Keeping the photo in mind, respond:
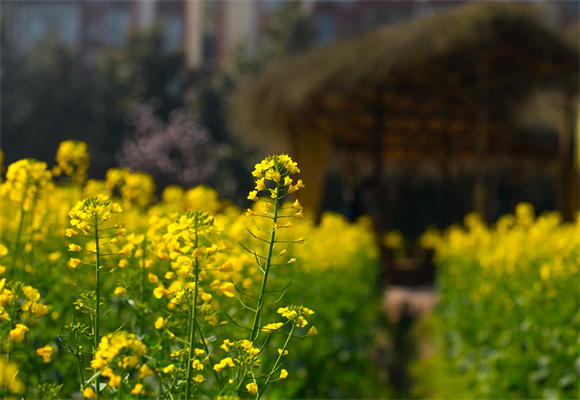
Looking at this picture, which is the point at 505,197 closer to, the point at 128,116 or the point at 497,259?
the point at 128,116

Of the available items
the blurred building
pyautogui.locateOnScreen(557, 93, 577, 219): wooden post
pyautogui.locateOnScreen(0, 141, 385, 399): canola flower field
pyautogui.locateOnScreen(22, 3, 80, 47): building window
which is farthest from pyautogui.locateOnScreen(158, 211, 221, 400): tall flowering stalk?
pyautogui.locateOnScreen(22, 3, 80, 47): building window

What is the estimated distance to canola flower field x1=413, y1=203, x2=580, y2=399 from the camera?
A: 6.46 feet

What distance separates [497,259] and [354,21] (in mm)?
28784

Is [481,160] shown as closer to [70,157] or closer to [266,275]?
[70,157]

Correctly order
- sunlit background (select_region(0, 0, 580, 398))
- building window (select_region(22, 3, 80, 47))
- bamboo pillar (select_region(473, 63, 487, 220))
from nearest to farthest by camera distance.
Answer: sunlit background (select_region(0, 0, 580, 398))
bamboo pillar (select_region(473, 63, 487, 220))
building window (select_region(22, 3, 80, 47))

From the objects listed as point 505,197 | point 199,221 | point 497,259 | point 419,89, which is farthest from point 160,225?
point 505,197

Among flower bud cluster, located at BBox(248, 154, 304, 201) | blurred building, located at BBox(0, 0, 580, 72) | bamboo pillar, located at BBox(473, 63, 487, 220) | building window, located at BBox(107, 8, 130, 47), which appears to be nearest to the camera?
flower bud cluster, located at BBox(248, 154, 304, 201)

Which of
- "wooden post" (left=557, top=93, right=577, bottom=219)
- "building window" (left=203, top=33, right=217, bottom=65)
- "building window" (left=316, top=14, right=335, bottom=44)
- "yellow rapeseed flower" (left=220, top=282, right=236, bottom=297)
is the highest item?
"building window" (left=316, top=14, right=335, bottom=44)

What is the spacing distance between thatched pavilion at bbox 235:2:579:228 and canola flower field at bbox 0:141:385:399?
423cm

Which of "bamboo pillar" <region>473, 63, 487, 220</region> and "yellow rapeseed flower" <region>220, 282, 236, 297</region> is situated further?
"bamboo pillar" <region>473, 63, 487, 220</region>

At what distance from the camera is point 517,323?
7.35 feet

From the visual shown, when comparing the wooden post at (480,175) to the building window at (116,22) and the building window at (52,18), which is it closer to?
the building window at (116,22)

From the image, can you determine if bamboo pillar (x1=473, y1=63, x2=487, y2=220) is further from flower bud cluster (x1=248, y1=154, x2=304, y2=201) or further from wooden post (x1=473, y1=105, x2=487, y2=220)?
flower bud cluster (x1=248, y1=154, x2=304, y2=201)

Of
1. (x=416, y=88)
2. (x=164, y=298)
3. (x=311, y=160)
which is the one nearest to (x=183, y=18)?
(x=311, y=160)
